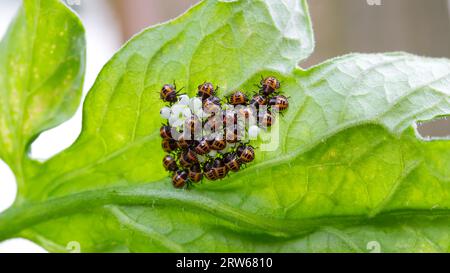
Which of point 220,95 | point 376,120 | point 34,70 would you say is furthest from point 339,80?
point 34,70

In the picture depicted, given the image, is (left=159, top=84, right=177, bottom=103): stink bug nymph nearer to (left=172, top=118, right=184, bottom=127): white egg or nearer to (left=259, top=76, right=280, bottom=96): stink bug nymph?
(left=172, top=118, right=184, bottom=127): white egg

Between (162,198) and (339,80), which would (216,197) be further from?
(339,80)

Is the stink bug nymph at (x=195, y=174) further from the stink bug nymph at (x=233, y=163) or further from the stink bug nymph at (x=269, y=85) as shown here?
the stink bug nymph at (x=269, y=85)

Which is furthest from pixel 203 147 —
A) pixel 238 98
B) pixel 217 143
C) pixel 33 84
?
pixel 33 84

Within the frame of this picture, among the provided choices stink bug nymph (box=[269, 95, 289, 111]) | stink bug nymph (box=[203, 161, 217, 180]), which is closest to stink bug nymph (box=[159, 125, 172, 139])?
stink bug nymph (box=[203, 161, 217, 180])

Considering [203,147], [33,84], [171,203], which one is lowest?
[171,203]

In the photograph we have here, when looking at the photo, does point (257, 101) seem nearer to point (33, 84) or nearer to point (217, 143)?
point (217, 143)
